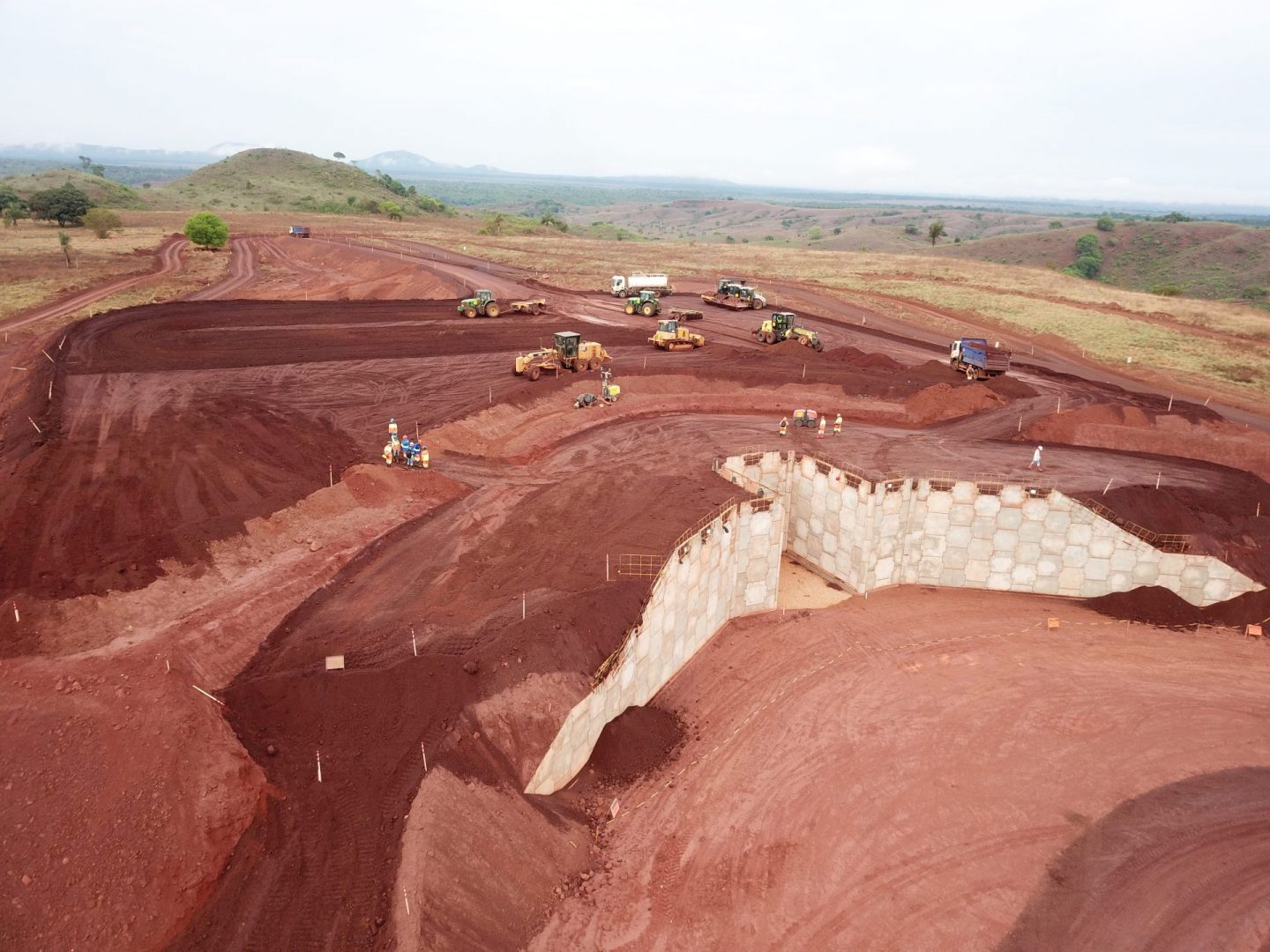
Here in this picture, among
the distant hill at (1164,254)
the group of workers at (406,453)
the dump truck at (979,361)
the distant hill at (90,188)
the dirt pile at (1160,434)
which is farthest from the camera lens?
the distant hill at (90,188)

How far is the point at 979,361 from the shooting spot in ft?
148

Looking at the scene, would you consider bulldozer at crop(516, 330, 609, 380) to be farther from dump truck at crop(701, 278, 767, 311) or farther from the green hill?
the green hill

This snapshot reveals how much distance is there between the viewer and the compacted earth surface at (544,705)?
1406 cm

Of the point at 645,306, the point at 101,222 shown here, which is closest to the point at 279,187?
the point at 101,222

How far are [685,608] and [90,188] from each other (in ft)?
515

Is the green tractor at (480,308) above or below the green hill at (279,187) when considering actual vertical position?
below

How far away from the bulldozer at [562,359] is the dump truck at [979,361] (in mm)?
22279

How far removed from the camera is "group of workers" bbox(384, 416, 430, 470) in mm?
30859

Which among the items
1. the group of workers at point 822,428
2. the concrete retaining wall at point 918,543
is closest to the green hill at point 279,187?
the group of workers at point 822,428

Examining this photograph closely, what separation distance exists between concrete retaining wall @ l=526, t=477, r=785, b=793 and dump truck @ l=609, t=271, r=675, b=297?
3752 cm

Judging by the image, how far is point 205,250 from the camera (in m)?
83.1

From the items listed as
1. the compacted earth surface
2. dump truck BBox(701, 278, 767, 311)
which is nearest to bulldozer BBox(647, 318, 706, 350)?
the compacted earth surface

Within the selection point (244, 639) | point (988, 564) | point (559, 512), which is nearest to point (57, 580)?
point (244, 639)

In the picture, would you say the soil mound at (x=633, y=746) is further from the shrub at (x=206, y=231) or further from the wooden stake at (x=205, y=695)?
the shrub at (x=206, y=231)
